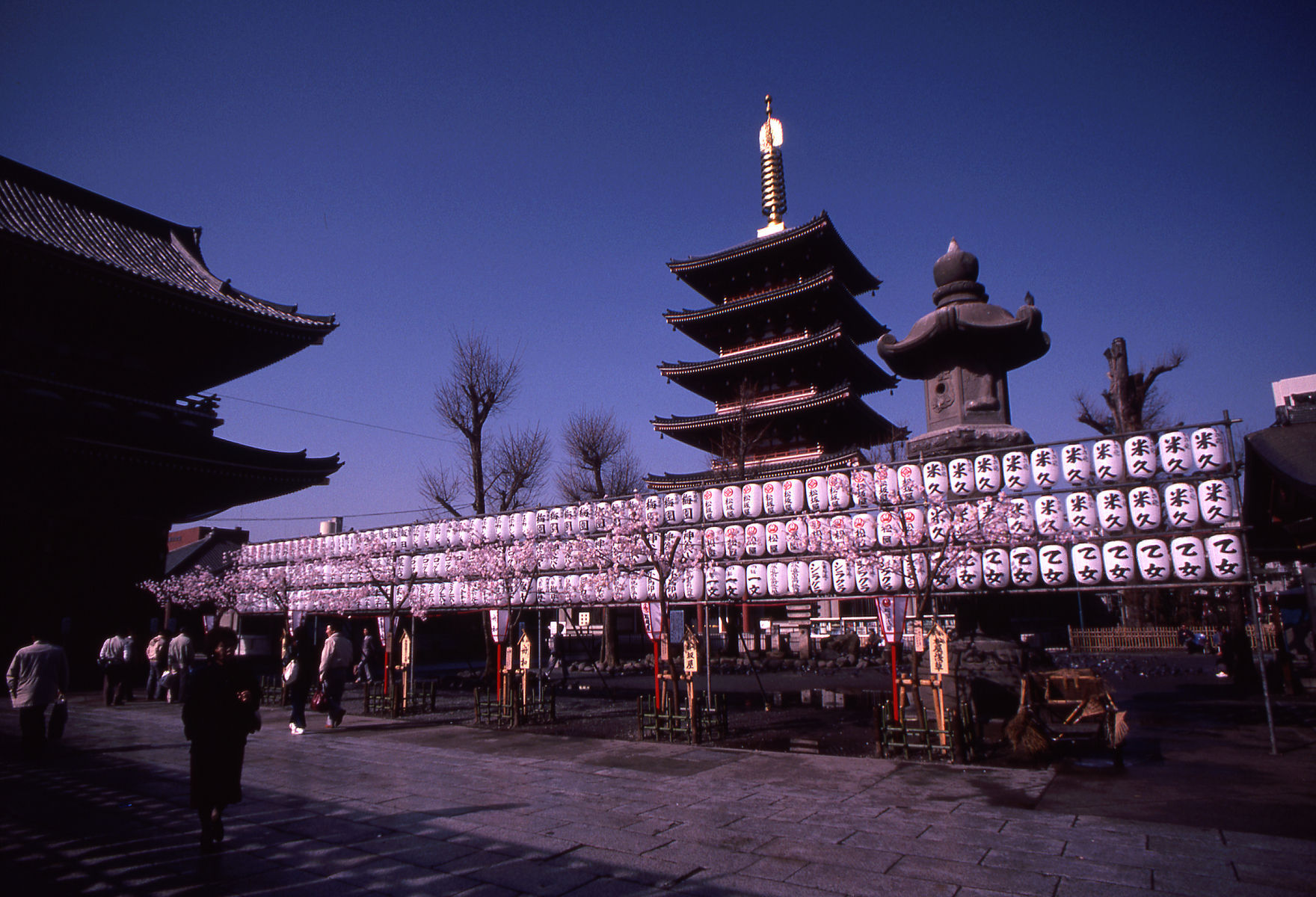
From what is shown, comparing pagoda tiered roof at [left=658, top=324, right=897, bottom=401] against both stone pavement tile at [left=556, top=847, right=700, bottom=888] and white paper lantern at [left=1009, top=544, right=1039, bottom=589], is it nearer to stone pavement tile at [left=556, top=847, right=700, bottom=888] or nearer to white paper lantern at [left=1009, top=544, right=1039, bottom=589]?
white paper lantern at [left=1009, top=544, right=1039, bottom=589]

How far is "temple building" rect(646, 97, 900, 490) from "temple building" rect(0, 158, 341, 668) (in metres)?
16.6

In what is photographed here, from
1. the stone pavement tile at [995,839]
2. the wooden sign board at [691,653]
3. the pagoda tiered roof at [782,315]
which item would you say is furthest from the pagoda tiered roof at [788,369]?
the stone pavement tile at [995,839]

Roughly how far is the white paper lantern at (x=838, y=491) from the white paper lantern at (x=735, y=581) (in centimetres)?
207

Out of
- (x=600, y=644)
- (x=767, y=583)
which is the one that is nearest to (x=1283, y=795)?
(x=767, y=583)

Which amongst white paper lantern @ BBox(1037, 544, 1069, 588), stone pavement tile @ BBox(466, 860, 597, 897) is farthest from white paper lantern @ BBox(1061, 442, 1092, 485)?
stone pavement tile @ BBox(466, 860, 597, 897)

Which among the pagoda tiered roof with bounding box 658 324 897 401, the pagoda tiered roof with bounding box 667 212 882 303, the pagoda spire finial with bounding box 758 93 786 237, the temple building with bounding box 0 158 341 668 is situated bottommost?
the temple building with bounding box 0 158 341 668

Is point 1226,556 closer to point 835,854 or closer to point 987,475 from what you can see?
point 987,475

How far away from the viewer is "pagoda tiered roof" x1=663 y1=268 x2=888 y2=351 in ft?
103

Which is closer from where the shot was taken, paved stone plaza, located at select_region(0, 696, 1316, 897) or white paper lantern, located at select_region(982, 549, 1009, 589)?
paved stone plaza, located at select_region(0, 696, 1316, 897)

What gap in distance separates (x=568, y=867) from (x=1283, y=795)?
7466mm

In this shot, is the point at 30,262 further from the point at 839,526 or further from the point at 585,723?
the point at 839,526

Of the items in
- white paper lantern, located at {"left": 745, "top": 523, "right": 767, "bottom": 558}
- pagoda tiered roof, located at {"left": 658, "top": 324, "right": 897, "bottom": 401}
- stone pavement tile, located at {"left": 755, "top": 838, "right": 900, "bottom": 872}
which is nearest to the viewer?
stone pavement tile, located at {"left": 755, "top": 838, "right": 900, "bottom": 872}

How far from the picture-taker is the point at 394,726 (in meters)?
14.3

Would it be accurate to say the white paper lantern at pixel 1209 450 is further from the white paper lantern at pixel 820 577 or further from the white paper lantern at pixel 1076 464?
the white paper lantern at pixel 820 577
